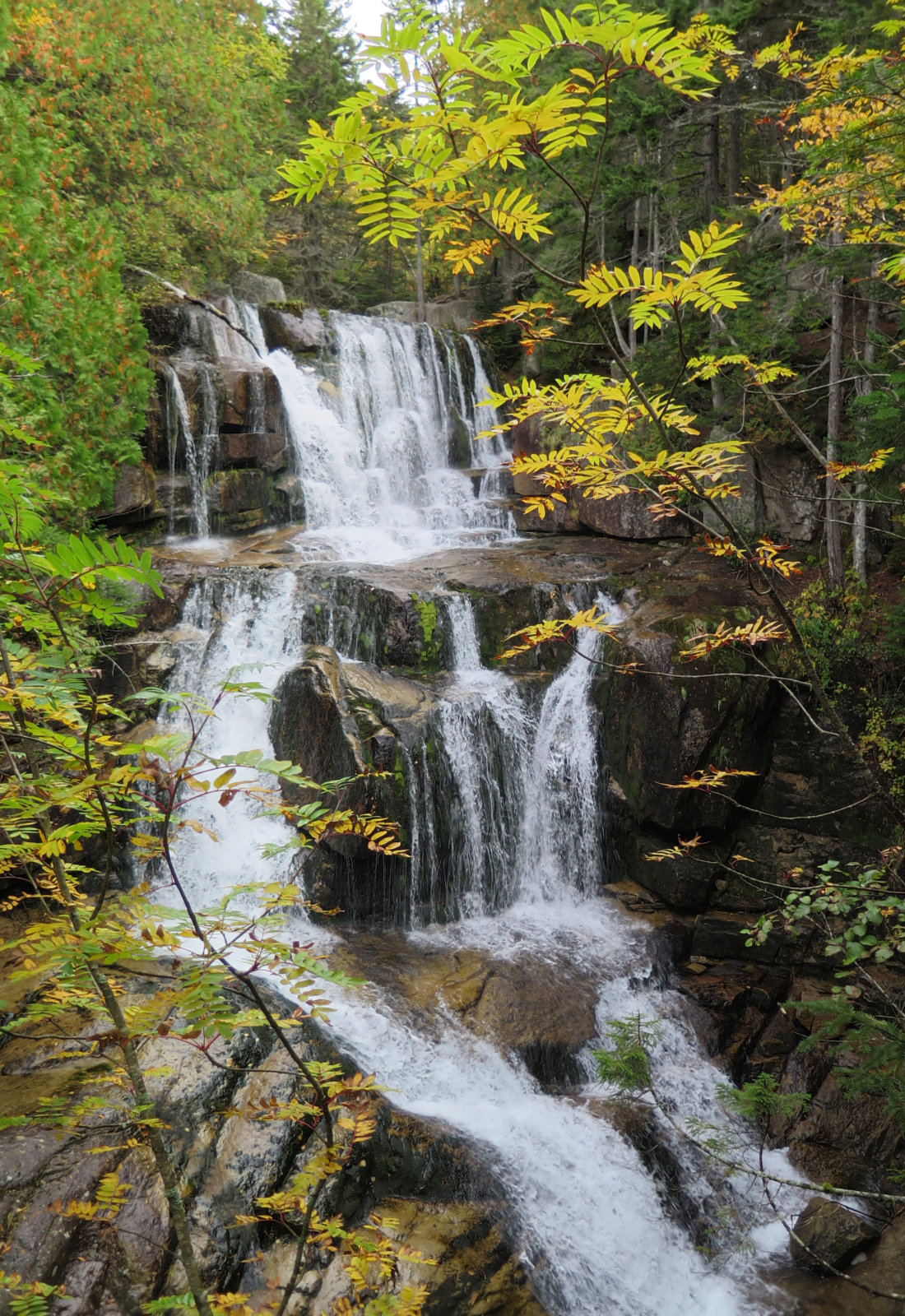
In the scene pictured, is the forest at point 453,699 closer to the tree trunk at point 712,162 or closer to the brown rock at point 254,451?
the brown rock at point 254,451

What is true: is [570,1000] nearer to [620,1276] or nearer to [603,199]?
[620,1276]

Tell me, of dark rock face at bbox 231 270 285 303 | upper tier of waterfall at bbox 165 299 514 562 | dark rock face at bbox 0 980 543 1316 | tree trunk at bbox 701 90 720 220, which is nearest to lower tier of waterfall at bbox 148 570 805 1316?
dark rock face at bbox 0 980 543 1316

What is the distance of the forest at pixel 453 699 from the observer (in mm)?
2156

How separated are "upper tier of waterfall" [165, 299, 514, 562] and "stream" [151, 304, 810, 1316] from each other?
69 millimetres

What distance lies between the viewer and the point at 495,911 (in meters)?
8.20

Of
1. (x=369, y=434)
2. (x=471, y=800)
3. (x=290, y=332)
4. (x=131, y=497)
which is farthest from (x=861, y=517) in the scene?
(x=290, y=332)

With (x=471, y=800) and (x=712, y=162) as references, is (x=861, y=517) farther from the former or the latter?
(x=712, y=162)

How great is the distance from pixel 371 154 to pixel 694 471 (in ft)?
4.69

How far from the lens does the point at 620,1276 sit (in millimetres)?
4684

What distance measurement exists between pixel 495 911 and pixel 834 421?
22.9 feet

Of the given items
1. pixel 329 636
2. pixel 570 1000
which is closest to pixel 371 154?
pixel 570 1000

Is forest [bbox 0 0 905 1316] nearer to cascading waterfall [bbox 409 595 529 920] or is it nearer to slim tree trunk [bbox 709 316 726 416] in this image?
cascading waterfall [bbox 409 595 529 920]

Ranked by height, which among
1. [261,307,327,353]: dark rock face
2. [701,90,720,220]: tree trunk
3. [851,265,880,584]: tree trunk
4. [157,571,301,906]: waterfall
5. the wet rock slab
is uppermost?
[701,90,720,220]: tree trunk

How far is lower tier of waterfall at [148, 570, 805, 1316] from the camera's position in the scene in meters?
4.85
